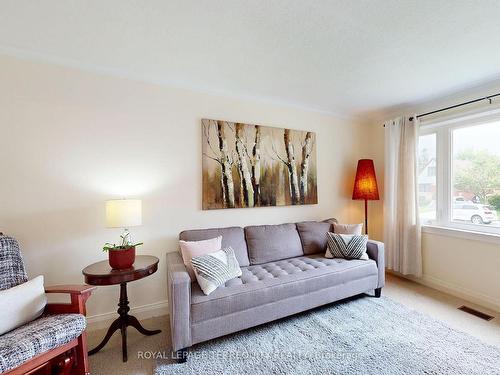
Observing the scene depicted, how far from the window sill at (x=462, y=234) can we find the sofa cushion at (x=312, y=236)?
4.29 ft

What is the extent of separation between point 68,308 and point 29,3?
1975 mm

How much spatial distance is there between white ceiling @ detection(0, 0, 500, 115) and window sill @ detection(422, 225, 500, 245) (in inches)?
64.6

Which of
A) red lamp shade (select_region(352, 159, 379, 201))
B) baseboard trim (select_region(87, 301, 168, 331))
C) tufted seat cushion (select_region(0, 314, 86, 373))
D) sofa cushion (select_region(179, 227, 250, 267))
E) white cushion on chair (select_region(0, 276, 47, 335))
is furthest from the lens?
red lamp shade (select_region(352, 159, 379, 201))

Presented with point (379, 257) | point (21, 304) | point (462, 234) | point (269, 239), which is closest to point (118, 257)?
point (21, 304)

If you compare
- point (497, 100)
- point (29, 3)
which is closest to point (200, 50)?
point (29, 3)

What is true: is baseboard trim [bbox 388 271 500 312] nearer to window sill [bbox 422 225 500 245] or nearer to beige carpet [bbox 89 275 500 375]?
beige carpet [bbox 89 275 500 375]

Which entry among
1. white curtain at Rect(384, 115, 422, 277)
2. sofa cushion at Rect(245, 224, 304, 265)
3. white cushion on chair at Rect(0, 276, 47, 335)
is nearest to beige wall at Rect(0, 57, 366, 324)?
sofa cushion at Rect(245, 224, 304, 265)

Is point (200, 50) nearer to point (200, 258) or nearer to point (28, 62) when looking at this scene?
point (28, 62)

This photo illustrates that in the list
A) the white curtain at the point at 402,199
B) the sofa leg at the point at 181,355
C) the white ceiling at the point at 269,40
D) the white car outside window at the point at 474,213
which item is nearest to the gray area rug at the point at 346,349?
the sofa leg at the point at 181,355

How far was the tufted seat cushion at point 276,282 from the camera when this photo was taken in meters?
1.79

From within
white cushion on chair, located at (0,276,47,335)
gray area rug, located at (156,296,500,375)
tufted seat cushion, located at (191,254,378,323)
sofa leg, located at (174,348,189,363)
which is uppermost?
white cushion on chair, located at (0,276,47,335)

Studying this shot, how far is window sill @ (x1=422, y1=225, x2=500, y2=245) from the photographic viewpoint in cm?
244

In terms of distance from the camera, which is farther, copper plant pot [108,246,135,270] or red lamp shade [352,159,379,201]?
red lamp shade [352,159,379,201]

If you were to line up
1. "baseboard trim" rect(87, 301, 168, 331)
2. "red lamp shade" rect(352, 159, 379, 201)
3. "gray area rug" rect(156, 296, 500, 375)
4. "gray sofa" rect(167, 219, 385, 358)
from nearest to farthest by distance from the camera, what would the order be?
"gray area rug" rect(156, 296, 500, 375)
"gray sofa" rect(167, 219, 385, 358)
"baseboard trim" rect(87, 301, 168, 331)
"red lamp shade" rect(352, 159, 379, 201)
